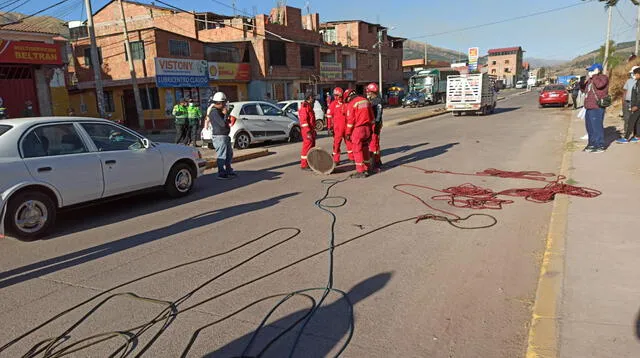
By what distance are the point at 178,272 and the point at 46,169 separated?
9.12 ft

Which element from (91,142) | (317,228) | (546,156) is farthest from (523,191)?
(91,142)

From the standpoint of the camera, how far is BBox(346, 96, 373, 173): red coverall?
348 inches

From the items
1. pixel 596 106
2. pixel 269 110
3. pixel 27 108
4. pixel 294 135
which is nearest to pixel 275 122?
pixel 269 110

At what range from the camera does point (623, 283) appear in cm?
366

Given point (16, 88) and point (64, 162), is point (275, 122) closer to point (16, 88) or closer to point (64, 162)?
point (16, 88)

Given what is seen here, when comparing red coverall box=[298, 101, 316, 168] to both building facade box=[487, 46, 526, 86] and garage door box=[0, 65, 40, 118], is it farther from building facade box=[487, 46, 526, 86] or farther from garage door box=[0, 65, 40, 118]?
building facade box=[487, 46, 526, 86]

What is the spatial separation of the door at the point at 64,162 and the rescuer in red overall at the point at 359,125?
4.55 metres

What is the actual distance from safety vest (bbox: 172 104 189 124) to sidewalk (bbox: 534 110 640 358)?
42.3 feet

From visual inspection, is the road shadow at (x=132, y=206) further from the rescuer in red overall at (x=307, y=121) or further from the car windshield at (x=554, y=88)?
the car windshield at (x=554, y=88)

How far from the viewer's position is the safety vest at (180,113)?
16.1m

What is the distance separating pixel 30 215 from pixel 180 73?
23641 mm

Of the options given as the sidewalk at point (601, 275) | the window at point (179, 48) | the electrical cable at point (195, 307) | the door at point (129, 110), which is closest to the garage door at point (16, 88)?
the window at point (179, 48)

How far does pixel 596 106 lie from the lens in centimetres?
984

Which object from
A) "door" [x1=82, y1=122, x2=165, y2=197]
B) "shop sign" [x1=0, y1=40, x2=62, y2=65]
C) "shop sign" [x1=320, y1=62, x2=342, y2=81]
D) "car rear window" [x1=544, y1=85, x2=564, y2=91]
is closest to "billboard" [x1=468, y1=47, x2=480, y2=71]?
"shop sign" [x1=320, y1=62, x2=342, y2=81]
